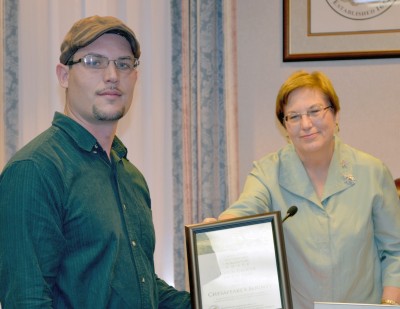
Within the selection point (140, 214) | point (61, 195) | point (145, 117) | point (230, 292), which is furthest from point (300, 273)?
point (145, 117)

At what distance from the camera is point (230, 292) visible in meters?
1.88

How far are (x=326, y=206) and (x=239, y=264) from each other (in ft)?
1.87

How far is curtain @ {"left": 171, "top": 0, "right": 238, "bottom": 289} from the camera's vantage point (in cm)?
316

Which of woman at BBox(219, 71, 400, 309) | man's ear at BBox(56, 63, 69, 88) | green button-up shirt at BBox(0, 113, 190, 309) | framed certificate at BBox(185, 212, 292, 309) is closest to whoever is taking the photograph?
green button-up shirt at BBox(0, 113, 190, 309)

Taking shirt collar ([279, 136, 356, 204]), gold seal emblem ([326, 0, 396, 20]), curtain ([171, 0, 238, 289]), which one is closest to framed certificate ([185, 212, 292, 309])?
shirt collar ([279, 136, 356, 204])

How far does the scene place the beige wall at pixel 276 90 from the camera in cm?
322

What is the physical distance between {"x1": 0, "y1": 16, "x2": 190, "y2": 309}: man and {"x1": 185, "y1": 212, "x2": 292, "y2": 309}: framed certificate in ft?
0.45

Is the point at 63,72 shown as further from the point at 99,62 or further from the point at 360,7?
the point at 360,7

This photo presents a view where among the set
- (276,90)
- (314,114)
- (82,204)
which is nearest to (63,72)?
(82,204)

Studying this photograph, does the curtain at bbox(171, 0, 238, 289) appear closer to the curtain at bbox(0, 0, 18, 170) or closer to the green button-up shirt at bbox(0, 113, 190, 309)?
the curtain at bbox(0, 0, 18, 170)

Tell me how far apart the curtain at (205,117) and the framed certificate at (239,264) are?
1235 millimetres

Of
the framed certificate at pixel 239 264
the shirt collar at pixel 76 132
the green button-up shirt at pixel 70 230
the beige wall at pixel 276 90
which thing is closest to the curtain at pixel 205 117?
the beige wall at pixel 276 90

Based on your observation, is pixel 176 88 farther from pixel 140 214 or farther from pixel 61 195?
pixel 61 195

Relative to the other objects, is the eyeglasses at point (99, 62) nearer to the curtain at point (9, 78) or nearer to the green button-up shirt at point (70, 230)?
the green button-up shirt at point (70, 230)
